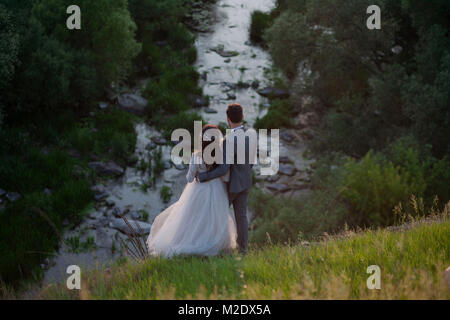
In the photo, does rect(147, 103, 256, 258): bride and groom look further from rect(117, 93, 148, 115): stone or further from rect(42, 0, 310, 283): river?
rect(117, 93, 148, 115): stone

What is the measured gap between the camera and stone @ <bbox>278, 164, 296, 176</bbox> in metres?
13.8

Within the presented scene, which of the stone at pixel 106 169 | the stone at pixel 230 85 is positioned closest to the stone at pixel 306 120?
the stone at pixel 230 85

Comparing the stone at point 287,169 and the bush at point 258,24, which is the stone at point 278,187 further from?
the bush at point 258,24

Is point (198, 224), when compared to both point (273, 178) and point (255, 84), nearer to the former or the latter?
point (273, 178)

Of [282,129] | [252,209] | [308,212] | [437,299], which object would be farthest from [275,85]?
[437,299]

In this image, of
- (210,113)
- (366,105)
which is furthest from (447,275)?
(210,113)

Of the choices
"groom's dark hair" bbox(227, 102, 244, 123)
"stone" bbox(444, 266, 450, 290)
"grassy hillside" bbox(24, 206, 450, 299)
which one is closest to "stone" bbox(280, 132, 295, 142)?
"groom's dark hair" bbox(227, 102, 244, 123)

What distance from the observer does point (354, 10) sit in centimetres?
1392

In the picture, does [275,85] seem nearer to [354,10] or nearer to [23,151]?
[354,10]

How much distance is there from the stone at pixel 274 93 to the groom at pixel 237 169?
1101 cm

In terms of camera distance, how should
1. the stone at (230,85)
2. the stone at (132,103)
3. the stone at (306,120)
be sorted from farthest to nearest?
the stone at (230,85)
the stone at (306,120)
the stone at (132,103)

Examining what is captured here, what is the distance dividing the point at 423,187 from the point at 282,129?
21.6 feet

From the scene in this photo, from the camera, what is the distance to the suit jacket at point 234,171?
6.57 metres

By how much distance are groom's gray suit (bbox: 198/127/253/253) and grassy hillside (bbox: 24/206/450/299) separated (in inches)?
57.2
